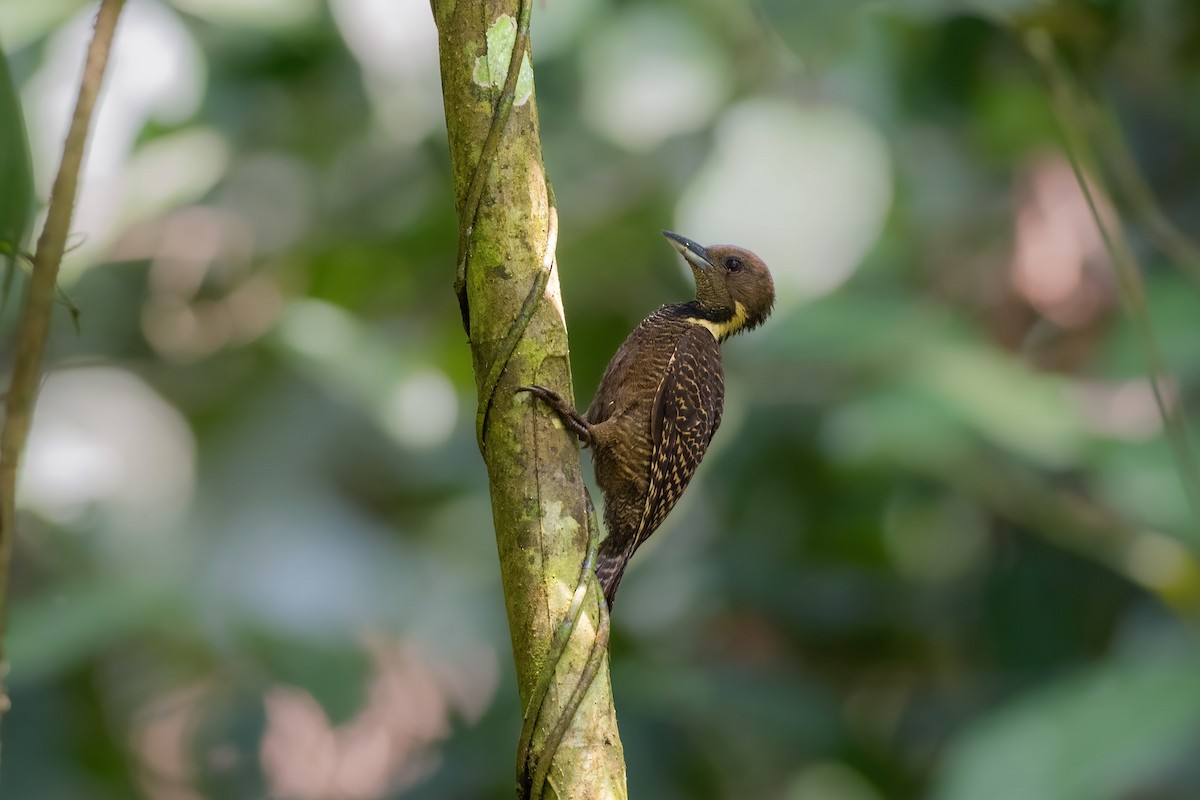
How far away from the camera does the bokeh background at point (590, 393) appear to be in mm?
4258

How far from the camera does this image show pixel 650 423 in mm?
3312

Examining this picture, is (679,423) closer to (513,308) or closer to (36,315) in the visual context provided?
(513,308)

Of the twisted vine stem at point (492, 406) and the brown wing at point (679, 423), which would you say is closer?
the twisted vine stem at point (492, 406)

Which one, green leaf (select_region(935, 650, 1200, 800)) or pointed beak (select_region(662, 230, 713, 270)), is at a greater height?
pointed beak (select_region(662, 230, 713, 270))

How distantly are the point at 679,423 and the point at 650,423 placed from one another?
7 centimetres

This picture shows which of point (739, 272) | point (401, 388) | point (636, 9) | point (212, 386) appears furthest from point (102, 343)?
point (739, 272)

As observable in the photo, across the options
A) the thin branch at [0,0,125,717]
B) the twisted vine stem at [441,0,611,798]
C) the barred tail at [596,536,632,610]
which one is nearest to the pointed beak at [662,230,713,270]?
the barred tail at [596,536,632,610]

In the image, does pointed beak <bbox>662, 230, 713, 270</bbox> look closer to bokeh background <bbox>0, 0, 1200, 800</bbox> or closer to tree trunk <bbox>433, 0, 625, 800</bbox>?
bokeh background <bbox>0, 0, 1200, 800</bbox>

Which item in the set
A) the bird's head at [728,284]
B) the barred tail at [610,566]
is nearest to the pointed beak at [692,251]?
the bird's head at [728,284]

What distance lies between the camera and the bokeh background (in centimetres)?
426

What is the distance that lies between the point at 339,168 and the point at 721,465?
1.99 m

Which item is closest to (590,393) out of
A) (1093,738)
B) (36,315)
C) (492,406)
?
(1093,738)

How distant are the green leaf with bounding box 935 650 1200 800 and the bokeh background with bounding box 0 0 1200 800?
0.06 ft

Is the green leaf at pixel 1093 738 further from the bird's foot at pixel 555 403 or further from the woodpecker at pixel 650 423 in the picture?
the bird's foot at pixel 555 403
